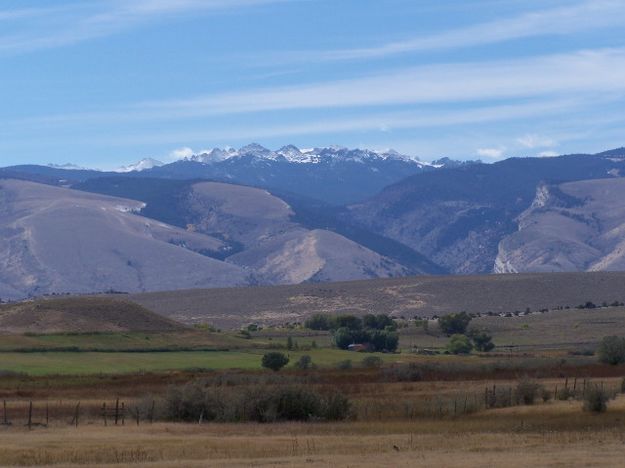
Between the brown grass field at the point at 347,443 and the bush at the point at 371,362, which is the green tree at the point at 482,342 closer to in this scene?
the bush at the point at 371,362

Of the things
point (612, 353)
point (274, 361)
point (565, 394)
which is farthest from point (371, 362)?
point (565, 394)

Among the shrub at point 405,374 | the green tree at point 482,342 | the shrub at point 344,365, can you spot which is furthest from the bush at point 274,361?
the green tree at point 482,342

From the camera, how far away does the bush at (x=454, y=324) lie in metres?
158

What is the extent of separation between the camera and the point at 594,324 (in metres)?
161

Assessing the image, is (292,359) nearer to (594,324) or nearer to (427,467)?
(594,324)

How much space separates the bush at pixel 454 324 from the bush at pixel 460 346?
2005 cm

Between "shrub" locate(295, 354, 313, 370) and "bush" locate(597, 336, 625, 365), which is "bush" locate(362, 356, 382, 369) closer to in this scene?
"shrub" locate(295, 354, 313, 370)

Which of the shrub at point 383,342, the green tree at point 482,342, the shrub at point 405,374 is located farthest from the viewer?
the green tree at point 482,342

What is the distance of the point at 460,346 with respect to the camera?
134 meters

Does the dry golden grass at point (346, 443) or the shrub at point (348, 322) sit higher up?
the dry golden grass at point (346, 443)

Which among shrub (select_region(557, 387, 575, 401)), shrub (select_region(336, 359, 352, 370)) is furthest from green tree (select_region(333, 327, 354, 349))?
shrub (select_region(557, 387, 575, 401))

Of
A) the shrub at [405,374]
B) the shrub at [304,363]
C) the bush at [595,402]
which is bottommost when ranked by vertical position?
the shrub at [304,363]

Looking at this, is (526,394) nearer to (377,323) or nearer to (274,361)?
(274,361)

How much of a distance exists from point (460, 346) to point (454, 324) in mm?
25333
